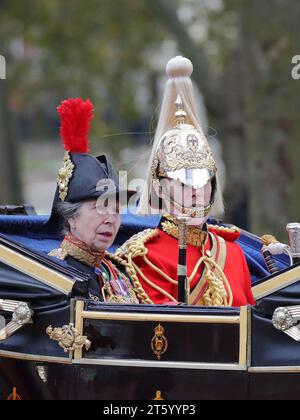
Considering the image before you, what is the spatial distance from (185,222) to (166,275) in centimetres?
32

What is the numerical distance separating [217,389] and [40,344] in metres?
0.67

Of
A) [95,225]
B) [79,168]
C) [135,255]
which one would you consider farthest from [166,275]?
[79,168]

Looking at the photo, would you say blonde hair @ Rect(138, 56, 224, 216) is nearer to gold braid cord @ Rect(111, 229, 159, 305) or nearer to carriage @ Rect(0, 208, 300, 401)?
gold braid cord @ Rect(111, 229, 159, 305)

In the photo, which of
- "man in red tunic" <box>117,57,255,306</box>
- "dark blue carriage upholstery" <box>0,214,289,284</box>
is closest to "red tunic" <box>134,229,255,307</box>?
"man in red tunic" <box>117,57,255,306</box>

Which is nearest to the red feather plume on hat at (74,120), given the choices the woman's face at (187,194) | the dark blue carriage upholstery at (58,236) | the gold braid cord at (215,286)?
the woman's face at (187,194)

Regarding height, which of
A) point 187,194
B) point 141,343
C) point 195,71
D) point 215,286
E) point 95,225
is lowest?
point 141,343

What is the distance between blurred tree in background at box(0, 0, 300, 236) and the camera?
11.2 meters

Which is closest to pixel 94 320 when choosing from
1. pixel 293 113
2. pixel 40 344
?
pixel 40 344

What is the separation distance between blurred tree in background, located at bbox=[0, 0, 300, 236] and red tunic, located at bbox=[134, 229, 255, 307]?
0.56m

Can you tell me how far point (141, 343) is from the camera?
4152 millimetres

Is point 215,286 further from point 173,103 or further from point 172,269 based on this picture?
point 173,103

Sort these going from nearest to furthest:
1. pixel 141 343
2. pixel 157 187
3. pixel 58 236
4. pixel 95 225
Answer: pixel 141 343 → pixel 95 225 → pixel 157 187 → pixel 58 236

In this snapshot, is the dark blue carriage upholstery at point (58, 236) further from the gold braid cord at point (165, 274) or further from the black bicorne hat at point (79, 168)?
the black bicorne hat at point (79, 168)
